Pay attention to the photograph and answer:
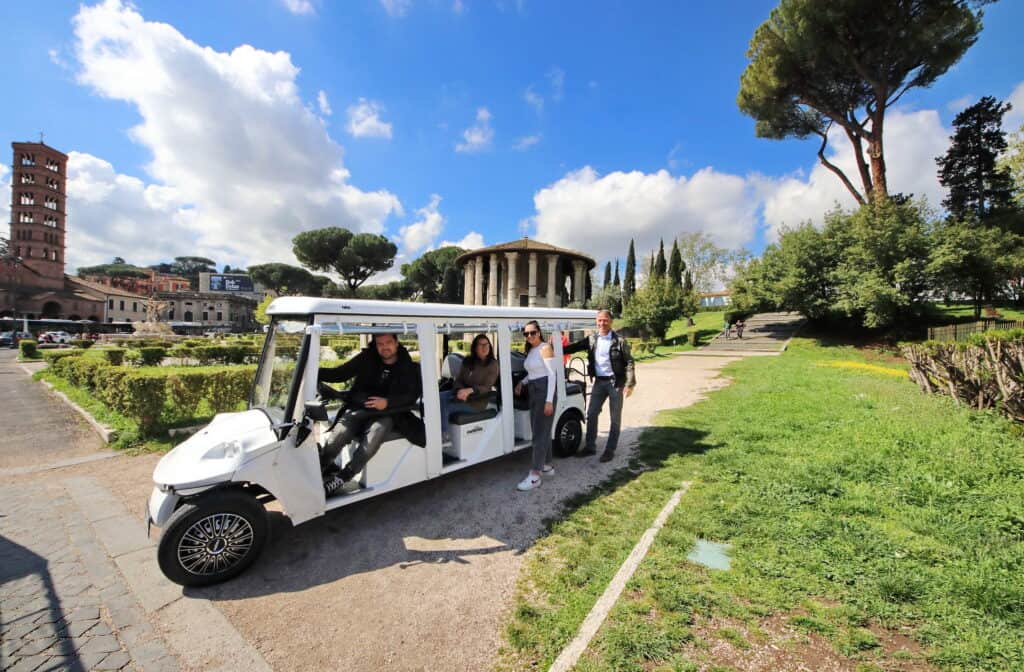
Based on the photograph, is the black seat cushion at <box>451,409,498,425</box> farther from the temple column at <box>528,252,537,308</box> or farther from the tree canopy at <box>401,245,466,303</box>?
the tree canopy at <box>401,245,466,303</box>

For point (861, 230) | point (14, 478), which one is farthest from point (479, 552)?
point (861, 230)

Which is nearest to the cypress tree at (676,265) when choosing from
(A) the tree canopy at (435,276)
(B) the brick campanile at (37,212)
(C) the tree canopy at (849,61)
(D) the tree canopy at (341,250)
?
(C) the tree canopy at (849,61)

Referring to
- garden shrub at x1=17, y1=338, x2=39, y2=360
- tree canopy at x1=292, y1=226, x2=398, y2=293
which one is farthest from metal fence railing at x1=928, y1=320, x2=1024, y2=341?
tree canopy at x1=292, y1=226, x2=398, y2=293

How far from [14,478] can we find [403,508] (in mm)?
5321

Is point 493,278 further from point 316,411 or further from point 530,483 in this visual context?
point 316,411

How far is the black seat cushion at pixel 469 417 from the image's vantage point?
4.61 m

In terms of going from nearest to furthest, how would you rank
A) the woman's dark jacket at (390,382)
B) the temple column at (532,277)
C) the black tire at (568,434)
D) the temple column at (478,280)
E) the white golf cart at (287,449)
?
the white golf cart at (287,449) < the woman's dark jacket at (390,382) < the black tire at (568,434) < the temple column at (532,277) < the temple column at (478,280)

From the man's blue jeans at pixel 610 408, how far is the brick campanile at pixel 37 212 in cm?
8755

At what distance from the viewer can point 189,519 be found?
2.95 meters

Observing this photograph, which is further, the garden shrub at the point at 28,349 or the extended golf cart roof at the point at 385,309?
the garden shrub at the point at 28,349

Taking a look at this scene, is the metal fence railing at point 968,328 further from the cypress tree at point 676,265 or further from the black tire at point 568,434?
the cypress tree at point 676,265

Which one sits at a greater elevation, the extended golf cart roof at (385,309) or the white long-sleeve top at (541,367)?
the extended golf cart roof at (385,309)

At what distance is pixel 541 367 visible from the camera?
16.2ft

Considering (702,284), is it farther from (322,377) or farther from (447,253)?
(322,377)
